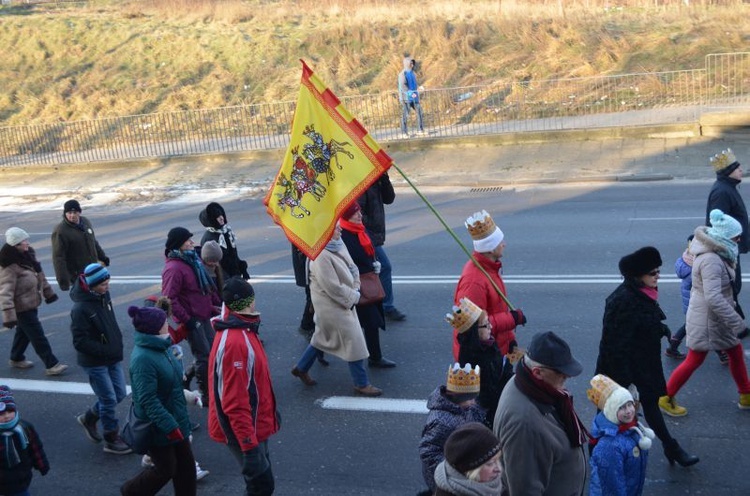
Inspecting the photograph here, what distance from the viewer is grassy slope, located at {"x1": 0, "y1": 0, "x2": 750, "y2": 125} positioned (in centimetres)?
2620

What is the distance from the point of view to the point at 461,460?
11.3ft

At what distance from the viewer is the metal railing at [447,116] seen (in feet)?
72.0

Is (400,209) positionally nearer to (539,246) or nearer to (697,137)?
(539,246)

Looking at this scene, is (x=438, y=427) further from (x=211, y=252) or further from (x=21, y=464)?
(x=211, y=252)

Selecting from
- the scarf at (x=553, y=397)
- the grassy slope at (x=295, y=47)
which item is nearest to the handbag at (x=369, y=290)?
the scarf at (x=553, y=397)

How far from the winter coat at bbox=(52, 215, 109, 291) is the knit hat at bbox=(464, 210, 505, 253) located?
17.1 ft

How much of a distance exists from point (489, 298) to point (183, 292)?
2.87 metres

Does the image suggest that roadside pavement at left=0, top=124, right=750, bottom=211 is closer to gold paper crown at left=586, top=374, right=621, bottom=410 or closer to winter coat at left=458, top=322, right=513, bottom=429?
winter coat at left=458, top=322, right=513, bottom=429

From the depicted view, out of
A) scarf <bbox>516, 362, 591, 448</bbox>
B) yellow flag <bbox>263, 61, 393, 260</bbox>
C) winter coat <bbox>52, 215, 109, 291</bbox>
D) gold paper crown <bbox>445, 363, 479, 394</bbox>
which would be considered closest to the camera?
scarf <bbox>516, 362, 591, 448</bbox>

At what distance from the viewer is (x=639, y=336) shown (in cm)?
573

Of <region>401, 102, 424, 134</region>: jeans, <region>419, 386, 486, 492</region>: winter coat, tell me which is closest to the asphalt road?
<region>419, 386, 486, 492</region>: winter coat

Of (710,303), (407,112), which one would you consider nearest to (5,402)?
(710,303)

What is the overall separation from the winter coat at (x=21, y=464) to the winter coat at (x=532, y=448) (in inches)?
122

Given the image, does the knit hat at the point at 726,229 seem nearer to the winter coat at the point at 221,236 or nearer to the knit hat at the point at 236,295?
the knit hat at the point at 236,295
